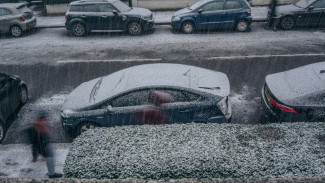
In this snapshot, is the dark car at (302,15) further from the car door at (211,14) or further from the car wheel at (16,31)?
the car wheel at (16,31)

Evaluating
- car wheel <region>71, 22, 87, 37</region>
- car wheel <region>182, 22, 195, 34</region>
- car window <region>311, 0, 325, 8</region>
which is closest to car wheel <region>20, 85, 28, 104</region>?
car wheel <region>71, 22, 87, 37</region>

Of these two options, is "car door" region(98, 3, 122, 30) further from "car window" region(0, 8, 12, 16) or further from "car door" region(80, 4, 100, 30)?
"car window" region(0, 8, 12, 16)

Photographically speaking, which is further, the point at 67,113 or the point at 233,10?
the point at 233,10

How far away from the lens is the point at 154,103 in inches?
232

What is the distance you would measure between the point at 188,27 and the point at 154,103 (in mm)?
8624

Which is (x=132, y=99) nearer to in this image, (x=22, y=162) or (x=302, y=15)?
(x=22, y=162)

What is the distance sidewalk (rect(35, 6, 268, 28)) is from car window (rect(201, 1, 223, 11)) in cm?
264

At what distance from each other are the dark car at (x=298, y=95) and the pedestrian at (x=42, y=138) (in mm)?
4727

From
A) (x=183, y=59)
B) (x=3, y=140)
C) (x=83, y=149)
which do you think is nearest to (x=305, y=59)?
(x=183, y=59)

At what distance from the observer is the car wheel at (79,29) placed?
13812 millimetres

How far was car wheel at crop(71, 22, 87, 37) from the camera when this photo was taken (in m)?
13.8

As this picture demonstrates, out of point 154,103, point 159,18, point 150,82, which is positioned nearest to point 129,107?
point 154,103

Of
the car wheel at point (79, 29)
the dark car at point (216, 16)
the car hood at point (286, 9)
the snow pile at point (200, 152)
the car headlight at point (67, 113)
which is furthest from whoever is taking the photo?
the car wheel at point (79, 29)

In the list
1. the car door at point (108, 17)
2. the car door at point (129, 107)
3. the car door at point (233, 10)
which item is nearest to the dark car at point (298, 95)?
the car door at point (129, 107)
